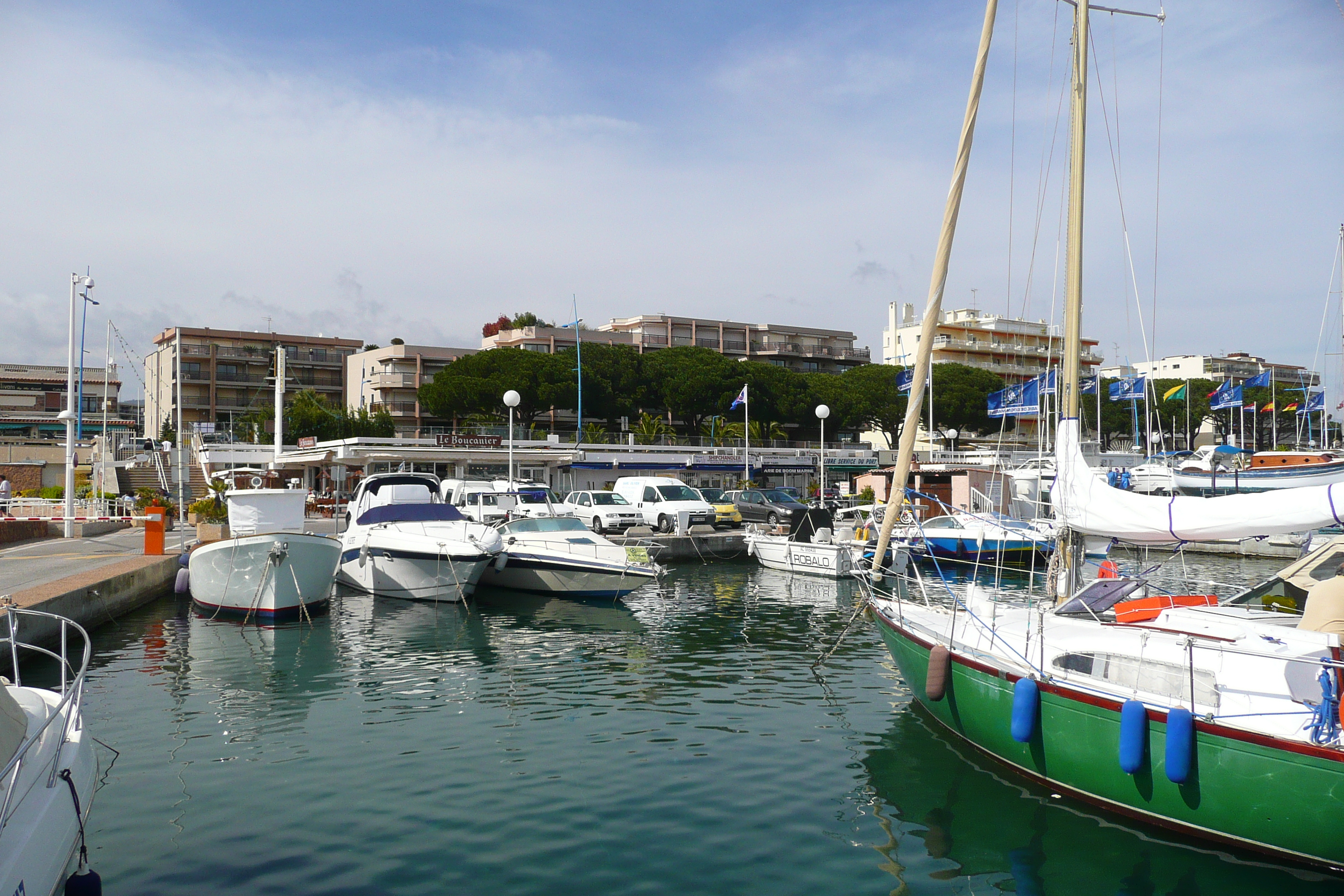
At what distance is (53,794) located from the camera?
668 cm

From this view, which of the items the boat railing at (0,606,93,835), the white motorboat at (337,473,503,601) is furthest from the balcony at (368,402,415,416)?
the boat railing at (0,606,93,835)

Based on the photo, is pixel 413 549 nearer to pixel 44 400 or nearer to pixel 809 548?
pixel 809 548

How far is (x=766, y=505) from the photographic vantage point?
4009 centimetres

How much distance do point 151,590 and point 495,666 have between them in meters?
11.4

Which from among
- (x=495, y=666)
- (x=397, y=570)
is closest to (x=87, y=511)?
(x=397, y=570)

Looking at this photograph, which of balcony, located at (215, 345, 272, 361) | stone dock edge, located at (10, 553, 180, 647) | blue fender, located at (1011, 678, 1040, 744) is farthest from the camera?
balcony, located at (215, 345, 272, 361)

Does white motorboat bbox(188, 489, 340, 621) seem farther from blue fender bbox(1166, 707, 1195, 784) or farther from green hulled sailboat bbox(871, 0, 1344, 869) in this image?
blue fender bbox(1166, 707, 1195, 784)

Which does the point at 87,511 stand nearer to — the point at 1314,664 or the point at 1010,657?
the point at 1010,657

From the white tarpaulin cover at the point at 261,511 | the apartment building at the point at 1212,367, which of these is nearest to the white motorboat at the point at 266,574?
the white tarpaulin cover at the point at 261,511

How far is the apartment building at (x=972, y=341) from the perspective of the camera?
3821 inches

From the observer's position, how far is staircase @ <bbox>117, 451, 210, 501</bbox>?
52594 millimetres

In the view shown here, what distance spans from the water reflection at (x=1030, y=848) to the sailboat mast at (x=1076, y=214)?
5.34m

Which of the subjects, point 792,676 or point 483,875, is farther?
point 792,676

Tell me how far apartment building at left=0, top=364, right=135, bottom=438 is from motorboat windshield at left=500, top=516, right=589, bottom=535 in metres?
70.3
